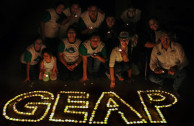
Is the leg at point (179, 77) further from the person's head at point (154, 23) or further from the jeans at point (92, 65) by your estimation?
the jeans at point (92, 65)

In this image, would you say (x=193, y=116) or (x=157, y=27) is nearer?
(x=193, y=116)

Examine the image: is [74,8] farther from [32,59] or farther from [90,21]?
[32,59]

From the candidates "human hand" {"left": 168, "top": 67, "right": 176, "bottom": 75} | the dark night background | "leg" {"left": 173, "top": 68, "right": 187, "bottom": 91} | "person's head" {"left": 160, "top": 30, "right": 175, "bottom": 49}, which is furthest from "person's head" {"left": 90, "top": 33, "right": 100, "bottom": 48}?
the dark night background

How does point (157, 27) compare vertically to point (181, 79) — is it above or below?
above

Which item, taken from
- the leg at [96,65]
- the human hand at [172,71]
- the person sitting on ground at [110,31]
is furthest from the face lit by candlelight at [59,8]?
the human hand at [172,71]

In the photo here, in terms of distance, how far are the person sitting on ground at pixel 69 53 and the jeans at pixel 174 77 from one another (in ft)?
5.66

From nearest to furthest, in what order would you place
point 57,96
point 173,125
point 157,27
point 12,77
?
point 173,125 → point 57,96 → point 157,27 → point 12,77

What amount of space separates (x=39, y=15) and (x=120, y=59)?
418 cm

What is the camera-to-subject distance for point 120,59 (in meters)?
4.79

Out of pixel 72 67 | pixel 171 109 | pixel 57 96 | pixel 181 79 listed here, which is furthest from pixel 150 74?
pixel 57 96

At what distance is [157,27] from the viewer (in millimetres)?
4723

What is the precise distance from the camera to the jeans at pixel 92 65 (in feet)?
16.5

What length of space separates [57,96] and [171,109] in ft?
7.28

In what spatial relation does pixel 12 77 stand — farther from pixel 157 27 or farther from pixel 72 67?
pixel 157 27
